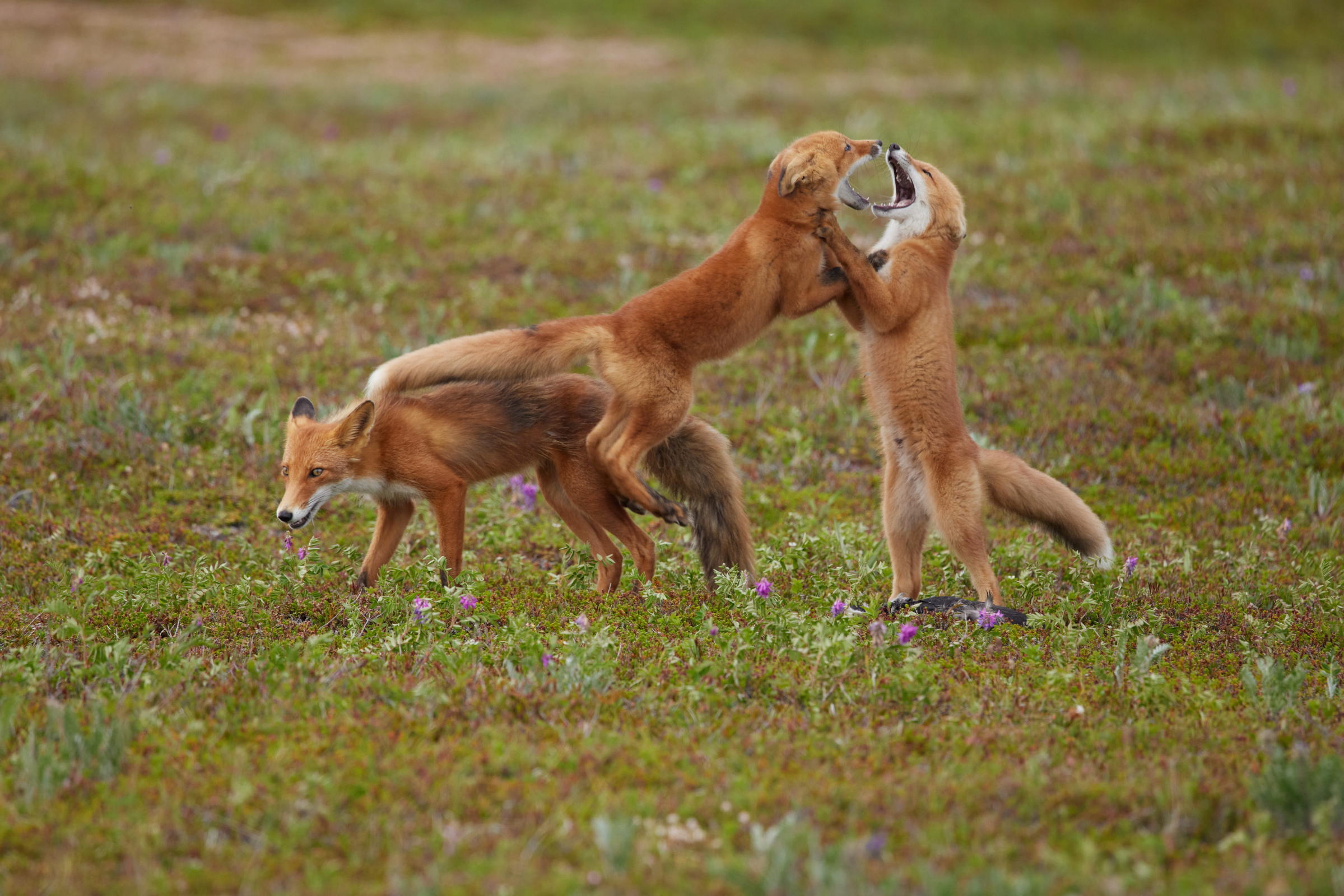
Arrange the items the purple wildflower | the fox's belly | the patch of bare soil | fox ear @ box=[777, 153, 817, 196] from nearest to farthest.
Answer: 1. fox ear @ box=[777, 153, 817, 196]
2. the fox's belly
3. the purple wildflower
4. the patch of bare soil

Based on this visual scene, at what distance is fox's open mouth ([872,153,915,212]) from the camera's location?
718 cm

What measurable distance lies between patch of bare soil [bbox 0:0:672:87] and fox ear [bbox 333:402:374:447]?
18665 millimetres

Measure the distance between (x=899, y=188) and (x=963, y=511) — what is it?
222 centimetres

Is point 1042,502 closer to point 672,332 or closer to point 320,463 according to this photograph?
point 672,332

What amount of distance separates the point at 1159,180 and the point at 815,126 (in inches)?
226

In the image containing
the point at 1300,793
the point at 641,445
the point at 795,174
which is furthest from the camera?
the point at 795,174

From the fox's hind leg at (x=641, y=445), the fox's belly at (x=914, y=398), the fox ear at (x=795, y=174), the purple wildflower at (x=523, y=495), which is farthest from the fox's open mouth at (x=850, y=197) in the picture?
the purple wildflower at (x=523, y=495)

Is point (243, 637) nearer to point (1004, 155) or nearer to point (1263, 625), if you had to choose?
point (1263, 625)

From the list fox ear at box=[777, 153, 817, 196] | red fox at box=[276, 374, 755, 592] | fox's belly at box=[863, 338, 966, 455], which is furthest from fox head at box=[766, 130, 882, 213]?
red fox at box=[276, 374, 755, 592]

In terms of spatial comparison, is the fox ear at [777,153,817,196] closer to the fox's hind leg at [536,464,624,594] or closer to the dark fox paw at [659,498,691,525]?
the dark fox paw at [659,498,691,525]

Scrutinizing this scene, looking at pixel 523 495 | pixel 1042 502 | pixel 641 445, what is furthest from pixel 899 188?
pixel 523 495

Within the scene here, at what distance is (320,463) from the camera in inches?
251

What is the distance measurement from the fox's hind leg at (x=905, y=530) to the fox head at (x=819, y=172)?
161 centimetres

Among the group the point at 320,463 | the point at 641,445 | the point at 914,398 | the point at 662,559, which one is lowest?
the point at 662,559
